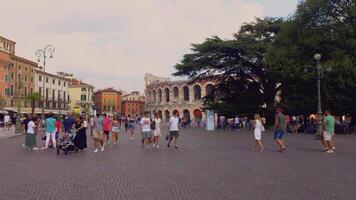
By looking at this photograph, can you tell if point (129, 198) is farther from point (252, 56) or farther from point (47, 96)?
point (47, 96)

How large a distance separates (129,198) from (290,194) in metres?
2.84

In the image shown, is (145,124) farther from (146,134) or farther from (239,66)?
(239,66)

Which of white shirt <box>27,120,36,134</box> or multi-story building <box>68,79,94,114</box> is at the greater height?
multi-story building <box>68,79,94,114</box>

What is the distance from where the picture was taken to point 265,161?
1298cm

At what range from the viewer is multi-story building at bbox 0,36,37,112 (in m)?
71.8

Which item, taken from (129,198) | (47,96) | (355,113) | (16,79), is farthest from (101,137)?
(47,96)

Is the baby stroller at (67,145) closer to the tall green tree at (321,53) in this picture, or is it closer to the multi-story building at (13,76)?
the tall green tree at (321,53)

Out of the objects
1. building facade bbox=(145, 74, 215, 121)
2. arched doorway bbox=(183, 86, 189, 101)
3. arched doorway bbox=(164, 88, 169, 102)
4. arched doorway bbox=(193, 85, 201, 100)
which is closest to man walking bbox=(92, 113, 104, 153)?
building facade bbox=(145, 74, 215, 121)

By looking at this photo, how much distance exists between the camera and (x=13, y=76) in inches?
2972

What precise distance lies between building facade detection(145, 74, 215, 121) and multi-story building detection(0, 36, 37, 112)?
90.5 ft

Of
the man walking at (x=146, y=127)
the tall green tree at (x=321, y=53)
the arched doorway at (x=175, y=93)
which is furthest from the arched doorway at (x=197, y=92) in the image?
the man walking at (x=146, y=127)

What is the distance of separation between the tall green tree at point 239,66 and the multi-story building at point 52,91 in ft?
153

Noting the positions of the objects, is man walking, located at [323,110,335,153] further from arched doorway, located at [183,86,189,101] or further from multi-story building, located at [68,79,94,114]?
multi-story building, located at [68,79,94,114]

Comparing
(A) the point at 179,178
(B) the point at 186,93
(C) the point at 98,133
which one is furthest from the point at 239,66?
(B) the point at 186,93
